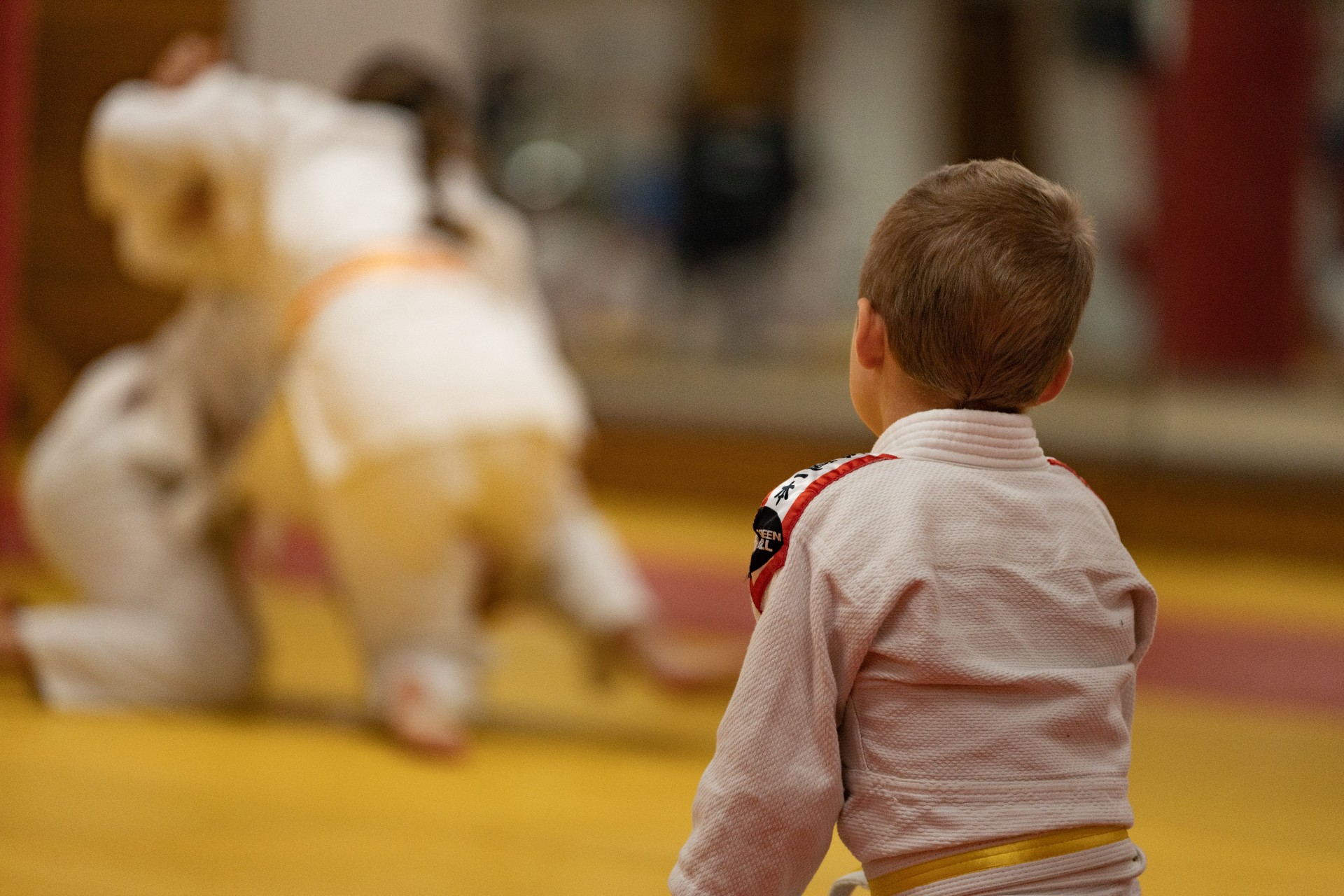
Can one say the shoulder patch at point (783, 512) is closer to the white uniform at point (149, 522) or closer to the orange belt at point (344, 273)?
the orange belt at point (344, 273)

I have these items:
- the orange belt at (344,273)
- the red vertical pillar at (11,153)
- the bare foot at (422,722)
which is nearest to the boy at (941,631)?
the bare foot at (422,722)

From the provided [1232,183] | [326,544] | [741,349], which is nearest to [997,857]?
[326,544]

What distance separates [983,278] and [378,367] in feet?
3.44

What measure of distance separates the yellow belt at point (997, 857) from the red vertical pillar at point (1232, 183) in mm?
3615

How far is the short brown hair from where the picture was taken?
2.27ft

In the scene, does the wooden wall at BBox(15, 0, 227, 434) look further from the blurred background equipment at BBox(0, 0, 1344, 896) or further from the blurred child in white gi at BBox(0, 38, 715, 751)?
the blurred child in white gi at BBox(0, 38, 715, 751)

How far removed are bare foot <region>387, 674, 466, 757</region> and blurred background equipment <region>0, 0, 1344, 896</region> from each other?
0.14ft

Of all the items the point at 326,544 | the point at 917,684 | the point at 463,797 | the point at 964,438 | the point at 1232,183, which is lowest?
the point at 463,797

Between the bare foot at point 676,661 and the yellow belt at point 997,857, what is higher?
the yellow belt at point 997,857

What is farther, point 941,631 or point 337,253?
point 337,253

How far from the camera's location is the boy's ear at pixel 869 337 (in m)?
0.74

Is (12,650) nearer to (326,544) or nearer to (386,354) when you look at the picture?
(326,544)

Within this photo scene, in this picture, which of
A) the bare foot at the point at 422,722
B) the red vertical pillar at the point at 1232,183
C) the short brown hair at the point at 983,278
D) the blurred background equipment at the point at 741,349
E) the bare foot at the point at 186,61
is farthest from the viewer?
the red vertical pillar at the point at 1232,183

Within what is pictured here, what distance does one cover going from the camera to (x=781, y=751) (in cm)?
70
